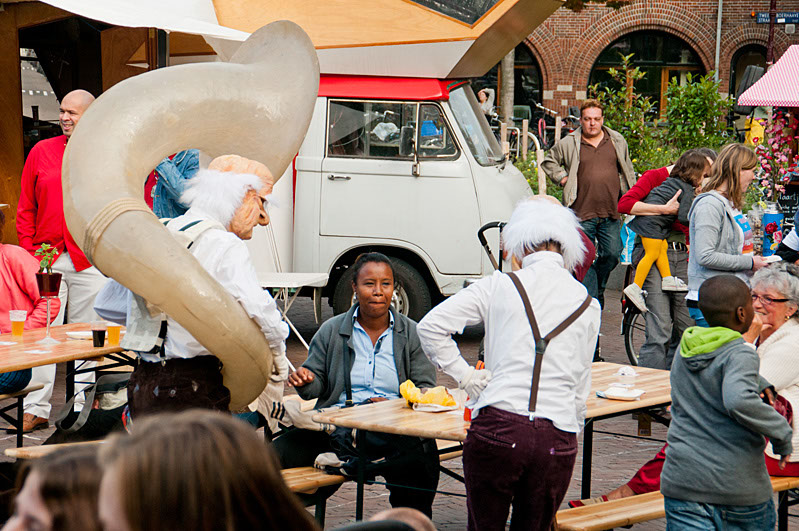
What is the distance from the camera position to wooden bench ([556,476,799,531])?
426 centimetres

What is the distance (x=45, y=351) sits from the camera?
18.1ft

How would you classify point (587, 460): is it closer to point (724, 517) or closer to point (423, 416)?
point (423, 416)

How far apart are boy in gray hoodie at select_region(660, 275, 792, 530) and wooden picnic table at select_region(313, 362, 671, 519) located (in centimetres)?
74

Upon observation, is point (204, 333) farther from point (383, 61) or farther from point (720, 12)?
point (720, 12)

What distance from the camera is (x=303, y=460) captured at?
5066 millimetres

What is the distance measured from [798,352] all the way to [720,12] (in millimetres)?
25778

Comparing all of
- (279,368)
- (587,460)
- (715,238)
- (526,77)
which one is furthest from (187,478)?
(526,77)

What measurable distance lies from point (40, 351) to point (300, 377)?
5.15ft

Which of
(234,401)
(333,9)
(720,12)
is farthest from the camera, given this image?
(720,12)

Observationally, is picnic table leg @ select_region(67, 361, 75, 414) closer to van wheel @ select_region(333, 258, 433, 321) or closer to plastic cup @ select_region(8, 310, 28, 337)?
plastic cup @ select_region(8, 310, 28, 337)

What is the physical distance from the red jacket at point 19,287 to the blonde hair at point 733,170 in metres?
4.09

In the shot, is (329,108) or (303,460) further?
(329,108)

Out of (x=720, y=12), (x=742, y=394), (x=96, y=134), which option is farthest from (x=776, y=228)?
(x=720, y=12)

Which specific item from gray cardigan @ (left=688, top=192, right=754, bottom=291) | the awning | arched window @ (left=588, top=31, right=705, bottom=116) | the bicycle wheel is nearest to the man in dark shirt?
the bicycle wheel
